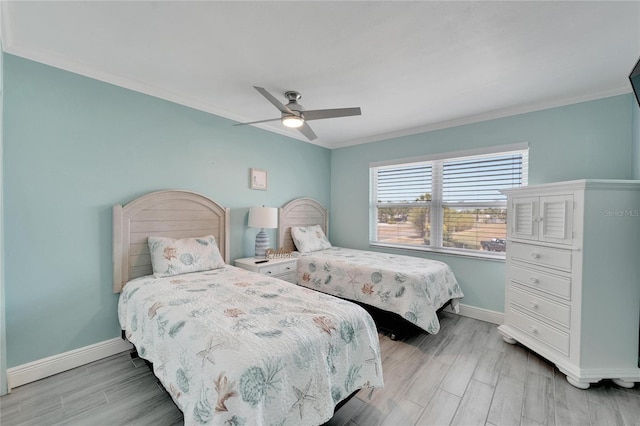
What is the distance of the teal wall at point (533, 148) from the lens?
2500 millimetres

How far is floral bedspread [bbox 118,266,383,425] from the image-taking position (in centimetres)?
108

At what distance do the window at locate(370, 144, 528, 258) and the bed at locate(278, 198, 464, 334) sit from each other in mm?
626

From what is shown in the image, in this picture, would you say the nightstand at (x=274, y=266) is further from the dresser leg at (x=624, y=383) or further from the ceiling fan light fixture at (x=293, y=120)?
the dresser leg at (x=624, y=383)

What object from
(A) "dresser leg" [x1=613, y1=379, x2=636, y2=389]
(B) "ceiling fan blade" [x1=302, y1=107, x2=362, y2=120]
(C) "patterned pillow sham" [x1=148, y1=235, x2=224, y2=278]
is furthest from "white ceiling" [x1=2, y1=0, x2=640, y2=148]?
(A) "dresser leg" [x1=613, y1=379, x2=636, y2=389]

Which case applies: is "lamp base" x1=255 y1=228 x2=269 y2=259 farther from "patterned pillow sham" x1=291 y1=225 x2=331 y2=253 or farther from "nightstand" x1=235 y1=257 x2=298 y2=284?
"patterned pillow sham" x1=291 y1=225 x2=331 y2=253

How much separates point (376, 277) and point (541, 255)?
4.76 feet

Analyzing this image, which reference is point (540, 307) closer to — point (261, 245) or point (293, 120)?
point (293, 120)

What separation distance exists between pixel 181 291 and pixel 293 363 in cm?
116

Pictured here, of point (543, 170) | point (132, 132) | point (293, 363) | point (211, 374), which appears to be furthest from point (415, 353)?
point (132, 132)

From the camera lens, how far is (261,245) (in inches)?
132

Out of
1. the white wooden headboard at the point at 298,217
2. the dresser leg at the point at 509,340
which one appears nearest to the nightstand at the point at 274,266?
the white wooden headboard at the point at 298,217

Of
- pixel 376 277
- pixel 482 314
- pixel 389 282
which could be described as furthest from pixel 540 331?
pixel 376 277

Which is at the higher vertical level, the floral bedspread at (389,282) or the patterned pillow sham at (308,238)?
the patterned pillow sham at (308,238)

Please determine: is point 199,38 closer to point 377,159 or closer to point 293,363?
point 293,363
